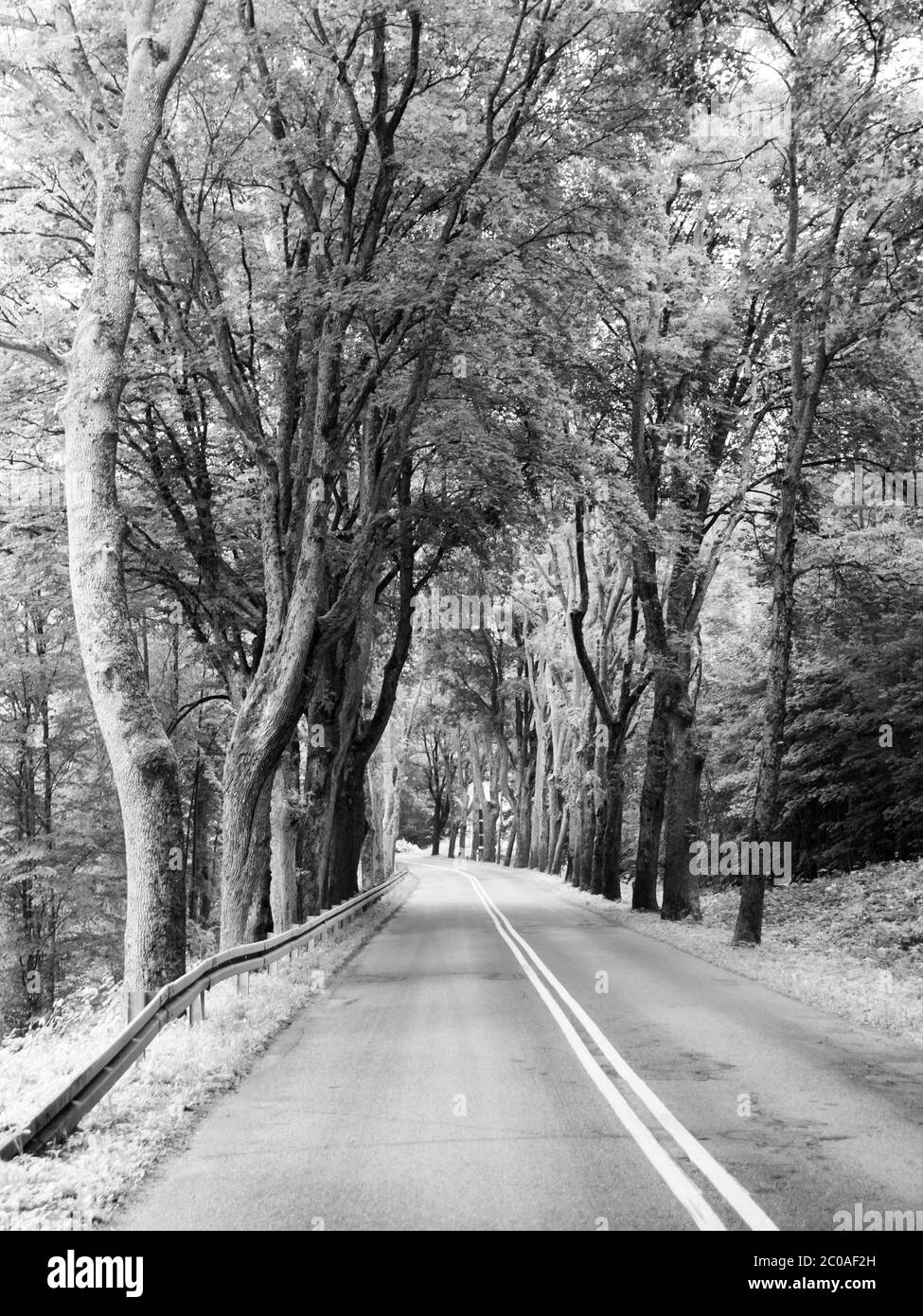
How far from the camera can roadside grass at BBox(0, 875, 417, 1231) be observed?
5.02 m

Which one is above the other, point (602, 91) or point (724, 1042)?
point (602, 91)

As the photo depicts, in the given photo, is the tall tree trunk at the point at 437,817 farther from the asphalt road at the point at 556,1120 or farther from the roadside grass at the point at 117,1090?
the asphalt road at the point at 556,1120

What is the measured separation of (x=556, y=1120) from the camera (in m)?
6.67

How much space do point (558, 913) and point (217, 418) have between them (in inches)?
557

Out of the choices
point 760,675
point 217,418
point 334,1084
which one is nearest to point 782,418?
point 760,675

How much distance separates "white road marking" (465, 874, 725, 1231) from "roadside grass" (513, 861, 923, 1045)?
10.3 ft

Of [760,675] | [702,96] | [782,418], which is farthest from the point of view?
[760,675]

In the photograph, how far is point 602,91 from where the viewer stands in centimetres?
1451

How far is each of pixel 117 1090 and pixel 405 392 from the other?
11812 millimetres

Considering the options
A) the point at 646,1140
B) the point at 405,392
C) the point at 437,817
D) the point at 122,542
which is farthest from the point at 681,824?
the point at 437,817

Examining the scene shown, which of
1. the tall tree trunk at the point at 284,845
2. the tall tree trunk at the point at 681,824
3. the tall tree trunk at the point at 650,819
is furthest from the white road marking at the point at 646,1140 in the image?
the tall tree trunk at the point at 650,819

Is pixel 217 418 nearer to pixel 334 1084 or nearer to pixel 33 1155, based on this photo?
pixel 334 1084

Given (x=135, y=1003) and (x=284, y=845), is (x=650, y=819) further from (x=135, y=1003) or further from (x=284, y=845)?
(x=135, y=1003)

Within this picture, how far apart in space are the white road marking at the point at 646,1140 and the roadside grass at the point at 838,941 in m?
3.14
